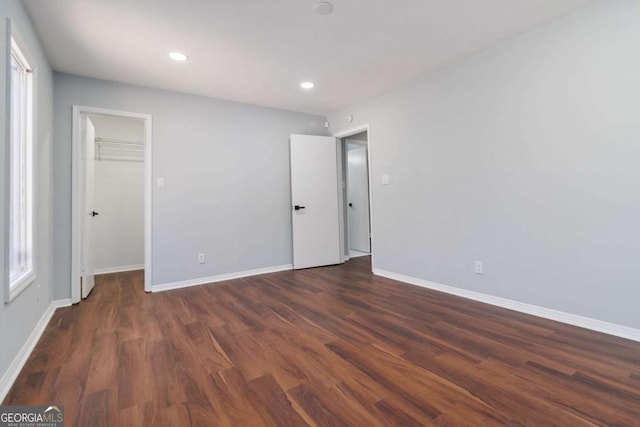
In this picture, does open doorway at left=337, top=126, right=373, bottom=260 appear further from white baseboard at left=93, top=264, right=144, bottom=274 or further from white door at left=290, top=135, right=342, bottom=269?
white baseboard at left=93, top=264, right=144, bottom=274

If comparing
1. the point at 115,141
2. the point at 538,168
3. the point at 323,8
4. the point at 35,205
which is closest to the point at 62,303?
the point at 35,205

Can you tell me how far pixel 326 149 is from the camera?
4.64 meters

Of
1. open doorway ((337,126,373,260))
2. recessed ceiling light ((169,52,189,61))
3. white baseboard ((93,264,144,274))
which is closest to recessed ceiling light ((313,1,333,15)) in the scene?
recessed ceiling light ((169,52,189,61))

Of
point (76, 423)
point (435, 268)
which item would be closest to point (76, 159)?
point (76, 423)

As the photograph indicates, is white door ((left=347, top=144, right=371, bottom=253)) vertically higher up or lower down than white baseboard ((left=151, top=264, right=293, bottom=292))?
higher up

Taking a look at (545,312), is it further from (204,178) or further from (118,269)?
(118,269)

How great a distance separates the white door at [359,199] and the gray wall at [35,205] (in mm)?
4428

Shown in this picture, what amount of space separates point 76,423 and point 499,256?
3090mm

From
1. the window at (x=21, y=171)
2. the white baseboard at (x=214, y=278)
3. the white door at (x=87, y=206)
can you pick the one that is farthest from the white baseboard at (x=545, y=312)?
the white door at (x=87, y=206)

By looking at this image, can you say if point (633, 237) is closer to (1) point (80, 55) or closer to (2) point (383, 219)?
(2) point (383, 219)

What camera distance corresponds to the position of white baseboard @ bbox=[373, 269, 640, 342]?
2.04m

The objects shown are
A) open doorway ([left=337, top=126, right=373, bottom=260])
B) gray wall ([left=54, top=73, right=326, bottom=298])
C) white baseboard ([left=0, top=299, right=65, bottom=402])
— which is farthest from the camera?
open doorway ([left=337, top=126, right=373, bottom=260])
